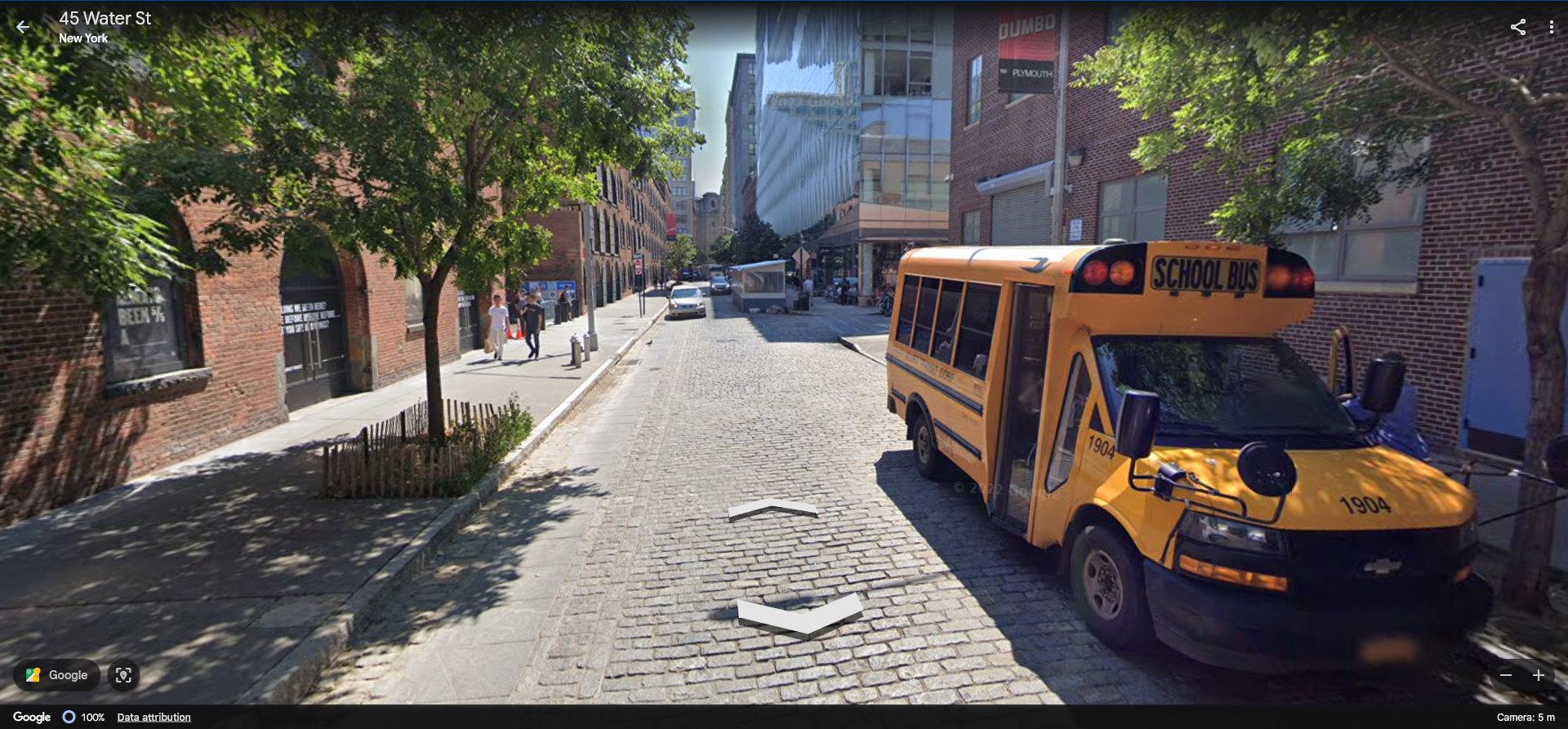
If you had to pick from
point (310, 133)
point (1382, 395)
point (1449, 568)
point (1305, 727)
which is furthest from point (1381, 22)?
point (310, 133)

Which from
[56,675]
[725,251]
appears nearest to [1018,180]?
[56,675]

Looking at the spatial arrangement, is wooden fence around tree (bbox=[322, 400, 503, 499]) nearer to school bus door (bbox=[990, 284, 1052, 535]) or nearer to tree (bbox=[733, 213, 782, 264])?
school bus door (bbox=[990, 284, 1052, 535])

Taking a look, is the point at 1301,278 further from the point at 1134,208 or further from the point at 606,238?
the point at 606,238

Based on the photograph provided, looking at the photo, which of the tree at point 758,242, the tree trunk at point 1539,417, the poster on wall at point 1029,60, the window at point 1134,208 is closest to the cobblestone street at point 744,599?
the tree trunk at point 1539,417

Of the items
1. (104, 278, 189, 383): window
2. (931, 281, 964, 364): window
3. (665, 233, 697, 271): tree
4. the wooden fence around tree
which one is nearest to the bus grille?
(931, 281, 964, 364): window

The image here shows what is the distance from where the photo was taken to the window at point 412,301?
50.5ft

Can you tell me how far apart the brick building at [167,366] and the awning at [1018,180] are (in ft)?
49.8

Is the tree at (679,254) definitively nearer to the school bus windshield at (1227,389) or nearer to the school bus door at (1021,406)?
the school bus door at (1021,406)

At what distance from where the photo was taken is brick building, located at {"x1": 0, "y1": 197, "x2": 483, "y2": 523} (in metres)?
6.41

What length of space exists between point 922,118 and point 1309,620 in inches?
1622

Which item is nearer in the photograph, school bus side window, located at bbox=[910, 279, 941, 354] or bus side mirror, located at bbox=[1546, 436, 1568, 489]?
bus side mirror, located at bbox=[1546, 436, 1568, 489]

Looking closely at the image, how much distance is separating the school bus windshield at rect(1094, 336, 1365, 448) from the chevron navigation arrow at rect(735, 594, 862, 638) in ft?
7.18

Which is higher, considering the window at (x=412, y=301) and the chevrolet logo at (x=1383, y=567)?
the window at (x=412, y=301)

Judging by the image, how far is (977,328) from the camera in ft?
20.9
